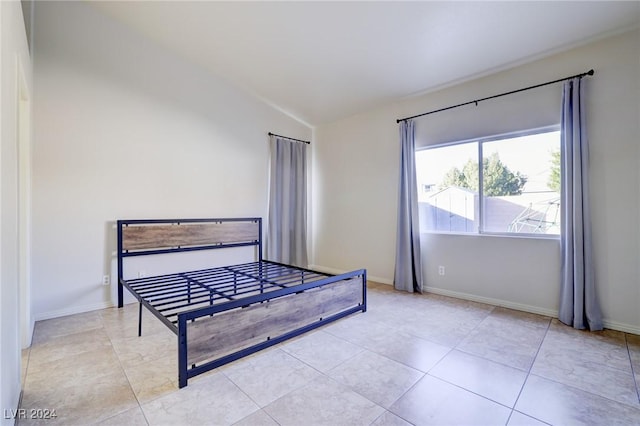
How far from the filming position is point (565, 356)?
2213 mm

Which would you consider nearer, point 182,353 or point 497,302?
point 182,353

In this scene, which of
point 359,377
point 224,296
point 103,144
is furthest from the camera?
point 103,144

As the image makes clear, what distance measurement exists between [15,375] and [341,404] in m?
1.84

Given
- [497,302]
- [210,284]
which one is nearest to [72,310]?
[210,284]

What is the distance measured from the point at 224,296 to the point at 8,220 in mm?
1444

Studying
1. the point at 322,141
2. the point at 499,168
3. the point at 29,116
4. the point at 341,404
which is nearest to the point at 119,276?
the point at 29,116

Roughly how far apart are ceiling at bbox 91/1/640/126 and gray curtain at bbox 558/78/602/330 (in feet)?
2.02

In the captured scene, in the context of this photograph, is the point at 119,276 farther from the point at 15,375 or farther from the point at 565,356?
the point at 565,356

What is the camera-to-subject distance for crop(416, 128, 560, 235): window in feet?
10.1

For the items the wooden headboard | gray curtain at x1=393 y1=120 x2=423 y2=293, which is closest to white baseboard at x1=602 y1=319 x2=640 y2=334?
gray curtain at x1=393 y1=120 x2=423 y2=293

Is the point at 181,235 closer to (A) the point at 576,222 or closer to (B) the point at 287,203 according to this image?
(B) the point at 287,203

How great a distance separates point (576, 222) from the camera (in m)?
2.74

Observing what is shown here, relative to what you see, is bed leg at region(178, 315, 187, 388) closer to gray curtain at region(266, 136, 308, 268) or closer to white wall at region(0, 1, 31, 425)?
white wall at region(0, 1, 31, 425)

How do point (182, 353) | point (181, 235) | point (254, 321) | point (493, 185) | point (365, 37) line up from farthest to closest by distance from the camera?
point (181, 235)
point (493, 185)
point (365, 37)
point (254, 321)
point (182, 353)
